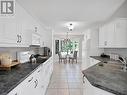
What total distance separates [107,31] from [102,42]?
21.2 inches

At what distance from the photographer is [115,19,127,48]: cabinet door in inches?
140

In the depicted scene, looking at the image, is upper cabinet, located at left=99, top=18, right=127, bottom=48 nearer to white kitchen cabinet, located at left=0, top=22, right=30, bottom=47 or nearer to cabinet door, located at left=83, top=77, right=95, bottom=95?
cabinet door, located at left=83, top=77, right=95, bottom=95

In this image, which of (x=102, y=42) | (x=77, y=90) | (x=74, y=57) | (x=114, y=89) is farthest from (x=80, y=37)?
(x=114, y=89)

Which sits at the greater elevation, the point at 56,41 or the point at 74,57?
the point at 56,41

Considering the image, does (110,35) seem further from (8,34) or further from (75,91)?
(8,34)

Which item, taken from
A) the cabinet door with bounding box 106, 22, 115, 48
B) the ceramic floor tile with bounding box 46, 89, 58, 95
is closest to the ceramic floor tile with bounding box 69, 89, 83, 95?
the ceramic floor tile with bounding box 46, 89, 58, 95

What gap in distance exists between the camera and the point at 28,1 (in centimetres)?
287

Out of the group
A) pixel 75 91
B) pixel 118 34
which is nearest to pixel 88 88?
pixel 75 91

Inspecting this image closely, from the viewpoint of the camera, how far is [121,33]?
11.9 feet

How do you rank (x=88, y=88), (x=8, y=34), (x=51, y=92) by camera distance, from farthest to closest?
(x=51, y=92)
(x=8, y=34)
(x=88, y=88)

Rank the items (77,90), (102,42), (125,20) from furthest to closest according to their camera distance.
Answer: (102,42), (77,90), (125,20)

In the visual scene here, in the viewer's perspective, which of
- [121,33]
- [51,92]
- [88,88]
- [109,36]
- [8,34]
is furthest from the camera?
[109,36]

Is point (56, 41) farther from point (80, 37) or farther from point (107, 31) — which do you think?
A: point (107, 31)

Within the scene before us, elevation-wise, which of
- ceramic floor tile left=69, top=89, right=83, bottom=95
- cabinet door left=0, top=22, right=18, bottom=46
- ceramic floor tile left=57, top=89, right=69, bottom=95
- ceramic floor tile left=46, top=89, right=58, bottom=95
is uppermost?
cabinet door left=0, top=22, right=18, bottom=46
